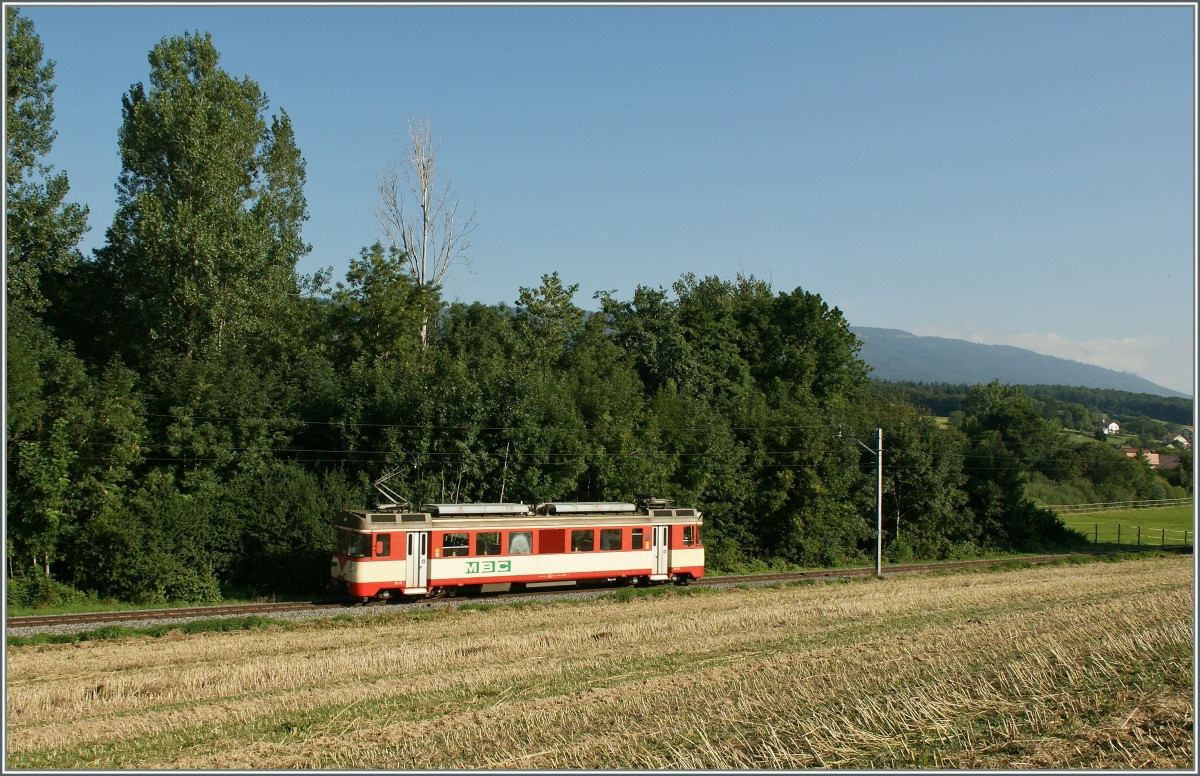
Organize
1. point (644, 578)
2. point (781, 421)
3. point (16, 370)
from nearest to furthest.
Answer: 1. point (16, 370)
2. point (644, 578)
3. point (781, 421)

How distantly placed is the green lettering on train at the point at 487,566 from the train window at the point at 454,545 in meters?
0.45

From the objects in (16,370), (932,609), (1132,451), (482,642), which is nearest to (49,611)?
(16,370)

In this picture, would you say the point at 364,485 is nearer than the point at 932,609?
No

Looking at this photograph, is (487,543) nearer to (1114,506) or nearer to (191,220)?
(191,220)

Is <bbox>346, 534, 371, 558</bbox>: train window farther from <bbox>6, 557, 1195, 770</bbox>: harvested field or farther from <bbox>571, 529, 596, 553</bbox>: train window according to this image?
<bbox>571, 529, 596, 553</bbox>: train window

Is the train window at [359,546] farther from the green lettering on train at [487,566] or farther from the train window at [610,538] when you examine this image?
the train window at [610,538]

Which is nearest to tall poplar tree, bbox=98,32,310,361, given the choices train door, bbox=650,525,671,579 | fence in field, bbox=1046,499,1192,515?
train door, bbox=650,525,671,579

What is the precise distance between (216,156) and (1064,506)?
65.7 m

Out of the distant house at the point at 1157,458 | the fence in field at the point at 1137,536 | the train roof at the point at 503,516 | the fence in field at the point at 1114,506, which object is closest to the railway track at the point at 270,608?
the train roof at the point at 503,516

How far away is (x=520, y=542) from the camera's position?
29641 mm

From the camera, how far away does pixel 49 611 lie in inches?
1054

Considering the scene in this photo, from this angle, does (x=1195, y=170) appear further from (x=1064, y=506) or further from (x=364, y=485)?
(x=1064, y=506)

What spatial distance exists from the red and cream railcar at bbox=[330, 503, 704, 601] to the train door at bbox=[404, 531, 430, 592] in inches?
1.3

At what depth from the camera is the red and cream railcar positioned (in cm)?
2759
